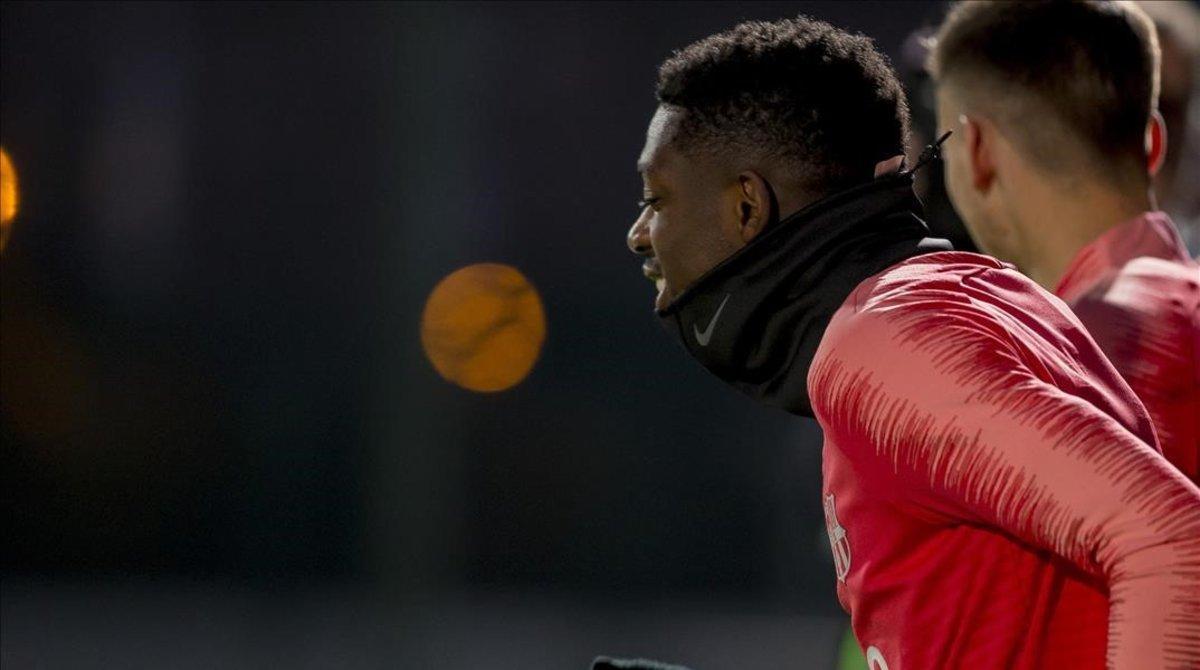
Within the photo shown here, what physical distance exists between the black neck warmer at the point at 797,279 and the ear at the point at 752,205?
2cm

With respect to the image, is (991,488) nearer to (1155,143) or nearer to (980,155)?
(980,155)

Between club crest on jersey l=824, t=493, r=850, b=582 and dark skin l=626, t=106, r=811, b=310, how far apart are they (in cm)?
42

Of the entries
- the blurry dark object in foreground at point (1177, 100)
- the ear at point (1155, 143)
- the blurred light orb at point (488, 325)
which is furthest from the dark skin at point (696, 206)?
the blurred light orb at point (488, 325)

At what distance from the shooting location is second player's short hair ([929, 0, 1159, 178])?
2.93 metres

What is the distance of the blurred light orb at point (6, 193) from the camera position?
1393cm

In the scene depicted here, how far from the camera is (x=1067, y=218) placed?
9.46ft

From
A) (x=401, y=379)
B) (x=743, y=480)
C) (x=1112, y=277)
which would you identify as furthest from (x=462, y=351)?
(x=1112, y=277)

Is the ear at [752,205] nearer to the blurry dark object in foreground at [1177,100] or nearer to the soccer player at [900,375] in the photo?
the soccer player at [900,375]

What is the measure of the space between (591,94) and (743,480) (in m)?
3.70

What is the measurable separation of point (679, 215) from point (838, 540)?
526 millimetres

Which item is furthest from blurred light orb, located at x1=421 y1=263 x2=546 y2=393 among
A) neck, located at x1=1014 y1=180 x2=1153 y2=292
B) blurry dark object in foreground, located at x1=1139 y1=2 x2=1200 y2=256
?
neck, located at x1=1014 y1=180 x2=1153 y2=292

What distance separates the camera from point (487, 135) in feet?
48.9

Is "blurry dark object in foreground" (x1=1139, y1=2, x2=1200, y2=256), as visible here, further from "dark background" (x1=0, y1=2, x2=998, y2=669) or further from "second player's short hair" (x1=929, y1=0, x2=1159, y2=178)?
"dark background" (x1=0, y1=2, x2=998, y2=669)

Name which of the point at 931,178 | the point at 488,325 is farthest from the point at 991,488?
the point at 488,325
